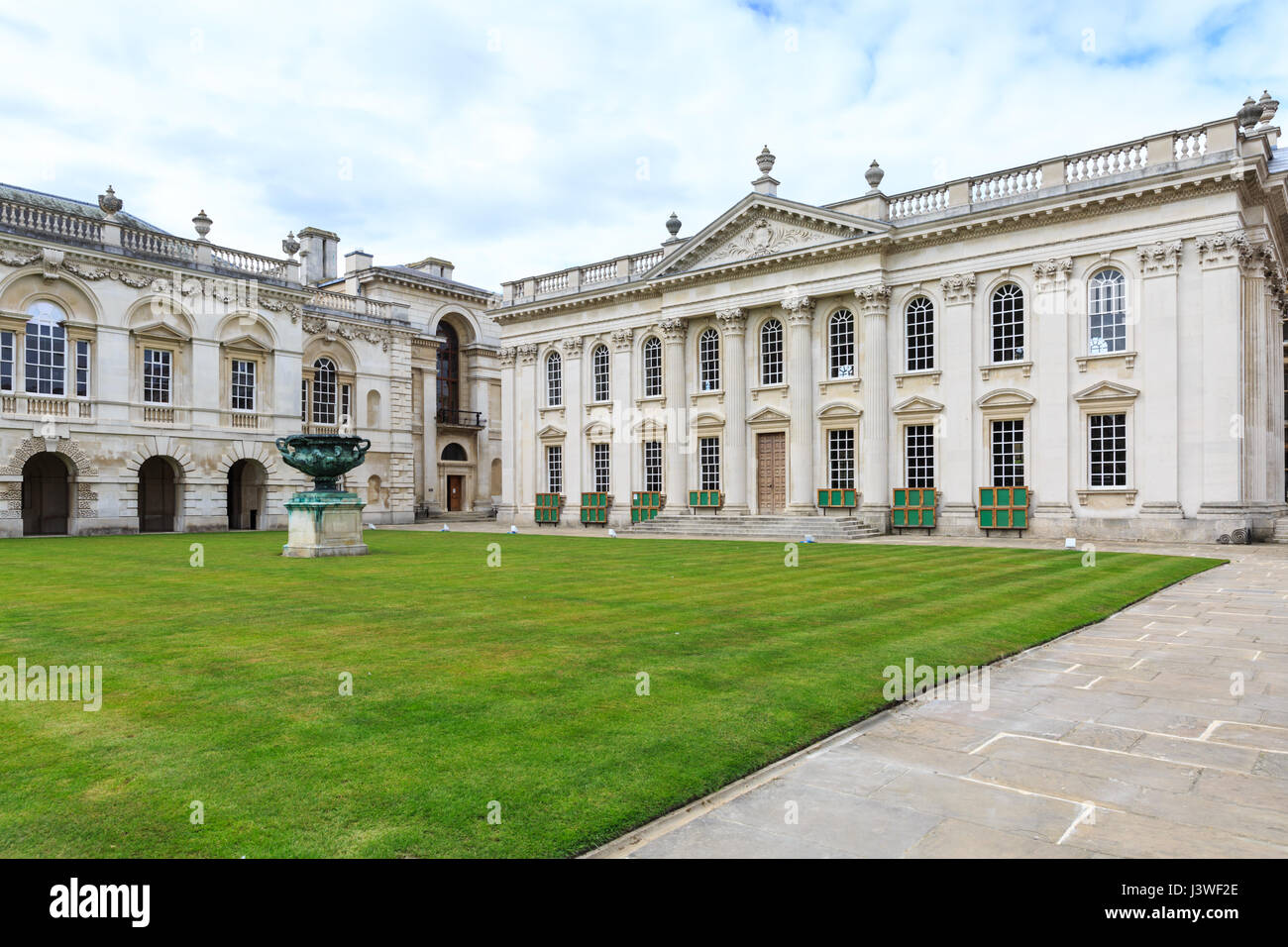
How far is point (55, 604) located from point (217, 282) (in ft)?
96.5

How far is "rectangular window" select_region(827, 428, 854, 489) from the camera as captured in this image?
111 feet

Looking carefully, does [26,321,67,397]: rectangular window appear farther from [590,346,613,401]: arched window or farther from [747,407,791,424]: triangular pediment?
[747,407,791,424]: triangular pediment

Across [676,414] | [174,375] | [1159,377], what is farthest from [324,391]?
[1159,377]

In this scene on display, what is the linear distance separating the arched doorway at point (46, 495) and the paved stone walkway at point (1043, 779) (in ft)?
125

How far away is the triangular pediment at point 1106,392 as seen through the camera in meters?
27.1

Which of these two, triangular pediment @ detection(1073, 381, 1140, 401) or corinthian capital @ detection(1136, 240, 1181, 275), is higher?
corinthian capital @ detection(1136, 240, 1181, 275)

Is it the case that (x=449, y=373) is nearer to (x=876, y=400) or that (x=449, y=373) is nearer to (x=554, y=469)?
(x=554, y=469)

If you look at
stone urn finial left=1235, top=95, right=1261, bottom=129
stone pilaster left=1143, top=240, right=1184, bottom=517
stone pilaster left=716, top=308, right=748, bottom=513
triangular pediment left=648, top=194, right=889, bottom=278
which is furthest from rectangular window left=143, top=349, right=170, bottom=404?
stone urn finial left=1235, top=95, right=1261, bottom=129

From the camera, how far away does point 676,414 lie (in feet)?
127

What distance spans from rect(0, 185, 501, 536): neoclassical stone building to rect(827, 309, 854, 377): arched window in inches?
871

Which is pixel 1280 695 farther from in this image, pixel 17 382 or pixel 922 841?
pixel 17 382

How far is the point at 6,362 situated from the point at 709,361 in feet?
92.2

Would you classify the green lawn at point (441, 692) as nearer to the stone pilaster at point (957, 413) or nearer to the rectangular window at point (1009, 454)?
the rectangular window at point (1009, 454)

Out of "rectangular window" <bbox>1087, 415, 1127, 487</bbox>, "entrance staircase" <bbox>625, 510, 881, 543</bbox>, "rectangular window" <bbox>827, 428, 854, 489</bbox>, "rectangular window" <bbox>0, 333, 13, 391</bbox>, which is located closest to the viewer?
"rectangular window" <bbox>1087, 415, 1127, 487</bbox>
